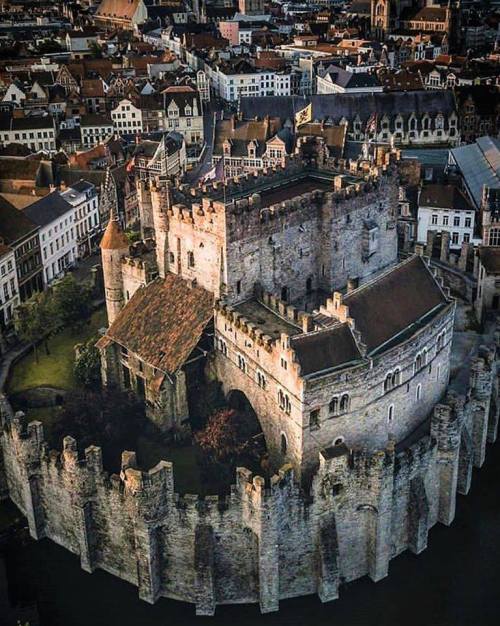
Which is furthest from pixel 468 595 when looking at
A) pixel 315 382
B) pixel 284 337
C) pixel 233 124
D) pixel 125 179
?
pixel 233 124

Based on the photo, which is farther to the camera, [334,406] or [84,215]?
[84,215]

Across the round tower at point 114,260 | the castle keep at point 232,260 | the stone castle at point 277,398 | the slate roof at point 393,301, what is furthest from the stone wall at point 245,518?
the round tower at point 114,260

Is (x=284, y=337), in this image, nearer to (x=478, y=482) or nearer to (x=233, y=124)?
(x=478, y=482)

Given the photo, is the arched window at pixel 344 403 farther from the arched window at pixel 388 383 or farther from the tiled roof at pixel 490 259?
the tiled roof at pixel 490 259

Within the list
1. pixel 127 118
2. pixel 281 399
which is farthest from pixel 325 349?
pixel 127 118

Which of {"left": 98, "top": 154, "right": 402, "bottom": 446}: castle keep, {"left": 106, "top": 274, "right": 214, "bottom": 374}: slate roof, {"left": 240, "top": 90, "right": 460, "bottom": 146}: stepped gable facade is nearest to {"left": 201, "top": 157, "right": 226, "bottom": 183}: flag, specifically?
{"left": 240, "top": 90, "right": 460, "bottom": 146}: stepped gable facade

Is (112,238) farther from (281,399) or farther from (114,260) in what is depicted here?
(281,399)

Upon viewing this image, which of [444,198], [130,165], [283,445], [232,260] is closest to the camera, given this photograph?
[283,445]
